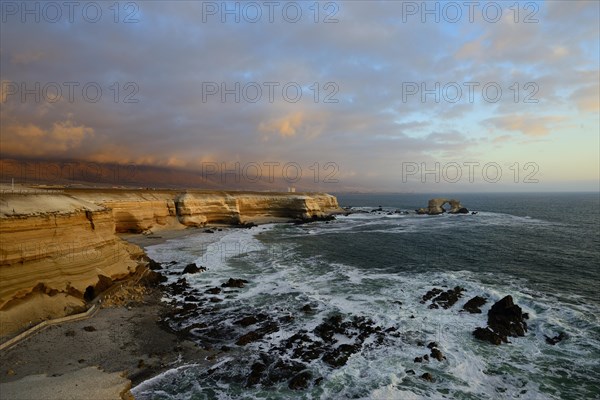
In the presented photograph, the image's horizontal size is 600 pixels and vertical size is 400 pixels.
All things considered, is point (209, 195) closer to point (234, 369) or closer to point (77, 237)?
point (77, 237)

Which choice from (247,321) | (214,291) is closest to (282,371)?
(247,321)

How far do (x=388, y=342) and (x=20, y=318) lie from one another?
60.7ft

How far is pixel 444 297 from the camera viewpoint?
22938mm

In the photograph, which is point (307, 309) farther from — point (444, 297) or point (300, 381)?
point (444, 297)

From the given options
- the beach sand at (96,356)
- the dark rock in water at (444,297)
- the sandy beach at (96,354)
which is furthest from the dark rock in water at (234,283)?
the dark rock in water at (444,297)

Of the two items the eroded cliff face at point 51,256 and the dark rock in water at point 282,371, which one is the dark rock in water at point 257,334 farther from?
the eroded cliff face at point 51,256

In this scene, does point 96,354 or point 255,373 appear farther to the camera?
point 96,354

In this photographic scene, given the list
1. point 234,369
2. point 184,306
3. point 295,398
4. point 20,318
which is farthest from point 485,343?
point 20,318

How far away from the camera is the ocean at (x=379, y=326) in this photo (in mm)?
13336

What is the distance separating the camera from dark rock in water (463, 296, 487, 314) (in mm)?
20859

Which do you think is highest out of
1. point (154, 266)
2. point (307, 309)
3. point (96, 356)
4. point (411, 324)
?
point (154, 266)

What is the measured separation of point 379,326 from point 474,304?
24.6 ft

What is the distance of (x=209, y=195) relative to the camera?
68.7 metres

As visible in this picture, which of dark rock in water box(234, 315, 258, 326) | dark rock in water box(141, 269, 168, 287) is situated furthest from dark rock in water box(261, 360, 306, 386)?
dark rock in water box(141, 269, 168, 287)
